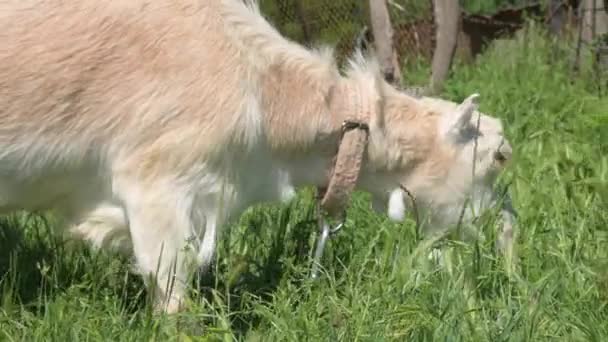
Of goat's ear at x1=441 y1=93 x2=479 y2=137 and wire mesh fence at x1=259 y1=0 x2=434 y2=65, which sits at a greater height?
goat's ear at x1=441 y1=93 x2=479 y2=137

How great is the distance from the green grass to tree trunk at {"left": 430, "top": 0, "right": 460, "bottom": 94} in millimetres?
2944

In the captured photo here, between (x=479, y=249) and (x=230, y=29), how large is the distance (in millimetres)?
1207

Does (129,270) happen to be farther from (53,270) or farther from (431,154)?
(431,154)

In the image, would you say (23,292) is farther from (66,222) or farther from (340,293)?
(340,293)

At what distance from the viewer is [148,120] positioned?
4082 mm

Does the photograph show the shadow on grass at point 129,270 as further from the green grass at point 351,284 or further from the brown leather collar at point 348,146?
the brown leather collar at point 348,146

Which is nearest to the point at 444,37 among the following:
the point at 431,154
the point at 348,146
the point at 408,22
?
the point at 408,22

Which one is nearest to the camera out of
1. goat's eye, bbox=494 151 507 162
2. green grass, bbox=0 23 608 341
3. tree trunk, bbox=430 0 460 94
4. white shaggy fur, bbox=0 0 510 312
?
green grass, bbox=0 23 608 341

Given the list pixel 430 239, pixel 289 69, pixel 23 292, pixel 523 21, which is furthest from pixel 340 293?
pixel 523 21

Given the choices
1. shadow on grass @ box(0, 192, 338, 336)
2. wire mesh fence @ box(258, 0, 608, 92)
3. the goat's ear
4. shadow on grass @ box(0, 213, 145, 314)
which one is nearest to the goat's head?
the goat's ear

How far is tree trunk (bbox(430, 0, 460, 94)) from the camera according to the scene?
873cm

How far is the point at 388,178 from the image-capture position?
4730mm

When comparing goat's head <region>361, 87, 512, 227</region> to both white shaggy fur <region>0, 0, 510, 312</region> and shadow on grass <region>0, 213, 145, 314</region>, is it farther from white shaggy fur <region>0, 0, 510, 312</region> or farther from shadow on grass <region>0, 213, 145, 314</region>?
shadow on grass <region>0, 213, 145, 314</region>

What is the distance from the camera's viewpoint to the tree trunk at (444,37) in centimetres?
873
